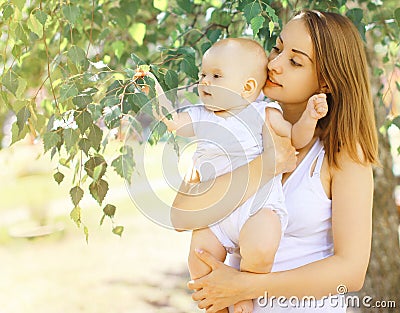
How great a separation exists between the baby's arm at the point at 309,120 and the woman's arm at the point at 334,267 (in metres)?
0.11

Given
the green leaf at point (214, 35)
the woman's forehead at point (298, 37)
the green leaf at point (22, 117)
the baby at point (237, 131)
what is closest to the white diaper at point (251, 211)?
the baby at point (237, 131)

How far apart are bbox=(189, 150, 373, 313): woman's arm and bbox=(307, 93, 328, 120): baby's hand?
143 mm

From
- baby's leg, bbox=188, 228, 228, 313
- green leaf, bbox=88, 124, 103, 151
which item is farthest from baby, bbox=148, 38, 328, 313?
green leaf, bbox=88, 124, 103, 151

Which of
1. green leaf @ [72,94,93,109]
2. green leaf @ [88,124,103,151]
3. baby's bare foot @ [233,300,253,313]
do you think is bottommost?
baby's bare foot @ [233,300,253,313]

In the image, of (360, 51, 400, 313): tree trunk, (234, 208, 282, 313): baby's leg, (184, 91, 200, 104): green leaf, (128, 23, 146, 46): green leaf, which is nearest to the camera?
(234, 208, 282, 313): baby's leg

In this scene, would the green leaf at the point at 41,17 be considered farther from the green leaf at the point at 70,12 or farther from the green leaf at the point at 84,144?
the green leaf at the point at 84,144

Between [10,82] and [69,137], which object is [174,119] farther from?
[10,82]

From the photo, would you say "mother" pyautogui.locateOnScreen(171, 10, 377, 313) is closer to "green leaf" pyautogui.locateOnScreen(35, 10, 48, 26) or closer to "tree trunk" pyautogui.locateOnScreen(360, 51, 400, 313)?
"green leaf" pyautogui.locateOnScreen(35, 10, 48, 26)

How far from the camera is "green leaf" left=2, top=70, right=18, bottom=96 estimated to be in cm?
183

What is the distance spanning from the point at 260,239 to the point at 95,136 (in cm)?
48

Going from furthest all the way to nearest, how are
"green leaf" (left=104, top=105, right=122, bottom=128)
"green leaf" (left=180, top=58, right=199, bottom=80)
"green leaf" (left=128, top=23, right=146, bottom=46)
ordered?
"green leaf" (left=128, top=23, right=146, bottom=46) < "green leaf" (left=180, top=58, right=199, bottom=80) < "green leaf" (left=104, top=105, right=122, bottom=128)

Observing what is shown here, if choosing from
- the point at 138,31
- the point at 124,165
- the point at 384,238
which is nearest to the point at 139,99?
the point at 124,165

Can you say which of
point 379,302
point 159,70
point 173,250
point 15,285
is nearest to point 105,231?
point 173,250

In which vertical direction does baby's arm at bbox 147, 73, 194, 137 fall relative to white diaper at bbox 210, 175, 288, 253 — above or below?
above
